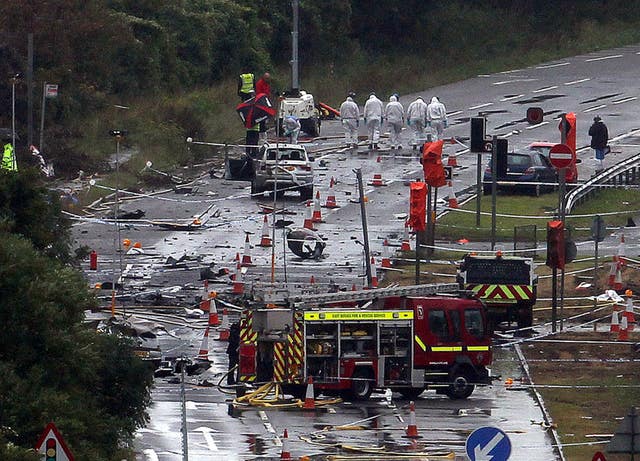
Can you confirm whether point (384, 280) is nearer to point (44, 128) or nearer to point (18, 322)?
point (44, 128)

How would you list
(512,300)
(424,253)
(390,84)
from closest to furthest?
(512,300)
(424,253)
(390,84)

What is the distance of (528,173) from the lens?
159ft

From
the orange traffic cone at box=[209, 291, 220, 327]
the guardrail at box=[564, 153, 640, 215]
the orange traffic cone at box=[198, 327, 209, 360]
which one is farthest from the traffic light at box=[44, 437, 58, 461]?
the guardrail at box=[564, 153, 640, 215]

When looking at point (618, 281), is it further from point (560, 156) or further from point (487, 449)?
point (487, 449)

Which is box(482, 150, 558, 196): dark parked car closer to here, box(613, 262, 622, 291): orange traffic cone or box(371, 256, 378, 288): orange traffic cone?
box(371, 256, 378, 288): orange traffic cone

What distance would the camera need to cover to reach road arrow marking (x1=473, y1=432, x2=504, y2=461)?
18047mm

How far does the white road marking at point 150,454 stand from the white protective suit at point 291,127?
1133 inches

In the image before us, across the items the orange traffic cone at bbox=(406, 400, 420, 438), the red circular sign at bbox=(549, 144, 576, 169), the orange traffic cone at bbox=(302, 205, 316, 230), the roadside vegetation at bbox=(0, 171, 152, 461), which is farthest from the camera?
the orange traffic cone at bbox=(302, 205, 316, 230)

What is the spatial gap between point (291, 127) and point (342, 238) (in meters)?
10.7

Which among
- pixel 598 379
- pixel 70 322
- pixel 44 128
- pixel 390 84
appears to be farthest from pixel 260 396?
pixel 390 84

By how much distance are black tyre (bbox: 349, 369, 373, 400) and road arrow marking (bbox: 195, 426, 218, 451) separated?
3.36m

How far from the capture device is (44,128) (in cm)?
4950

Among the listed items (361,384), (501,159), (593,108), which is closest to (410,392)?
(361,384)

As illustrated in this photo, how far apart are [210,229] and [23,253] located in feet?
78.6
